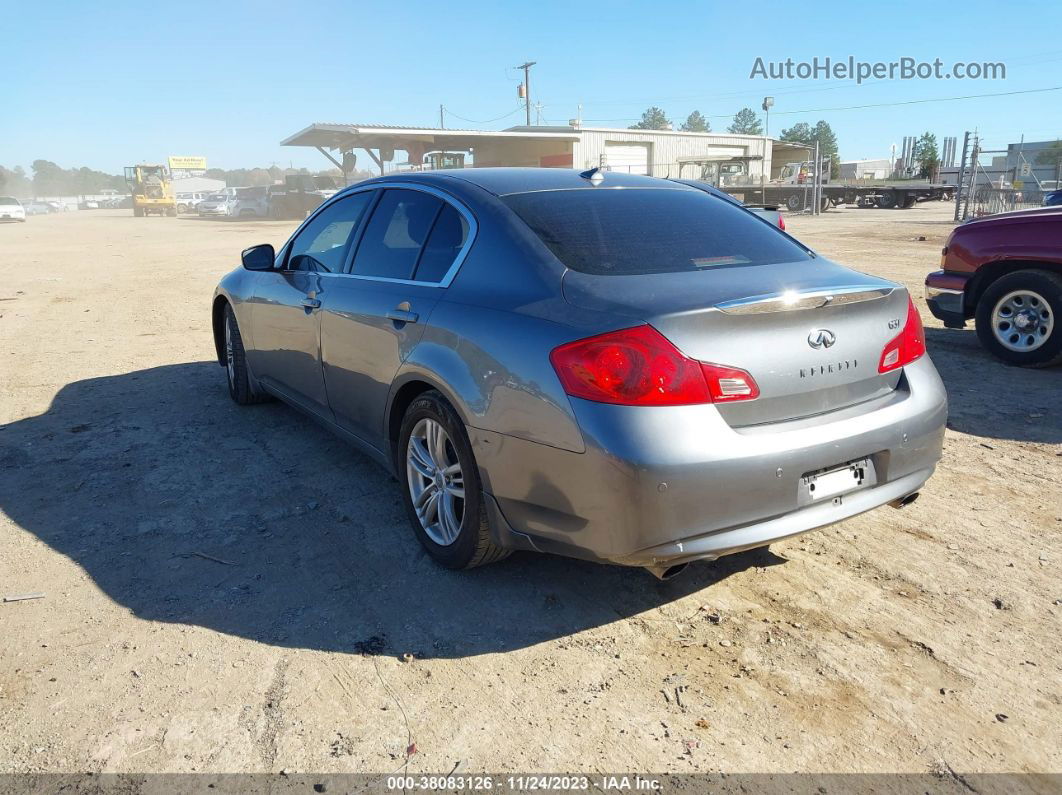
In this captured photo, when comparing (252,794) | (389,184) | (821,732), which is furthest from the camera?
(389,184)

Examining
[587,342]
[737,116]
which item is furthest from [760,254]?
[737,116]

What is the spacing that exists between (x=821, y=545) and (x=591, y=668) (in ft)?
4.73

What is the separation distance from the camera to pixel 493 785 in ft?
7.39

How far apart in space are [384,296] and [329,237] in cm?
108

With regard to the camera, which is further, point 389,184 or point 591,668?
point 389,184

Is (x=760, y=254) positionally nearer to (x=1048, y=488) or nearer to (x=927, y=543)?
(x=927, y=543)

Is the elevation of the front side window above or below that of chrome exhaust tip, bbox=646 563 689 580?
above

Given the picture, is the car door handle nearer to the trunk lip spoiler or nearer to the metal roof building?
the trunk lip spoiler

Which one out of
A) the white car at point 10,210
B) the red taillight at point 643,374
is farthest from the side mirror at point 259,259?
the white car at point 10,210

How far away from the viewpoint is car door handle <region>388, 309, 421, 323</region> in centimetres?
344

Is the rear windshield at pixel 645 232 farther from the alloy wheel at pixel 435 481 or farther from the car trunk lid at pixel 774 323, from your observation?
the alloy wheel at pixel 435 481

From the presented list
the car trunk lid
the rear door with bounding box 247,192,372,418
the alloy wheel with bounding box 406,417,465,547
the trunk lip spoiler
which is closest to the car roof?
the rear door with bounding box 247,192,372,418

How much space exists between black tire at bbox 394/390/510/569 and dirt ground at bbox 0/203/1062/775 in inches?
4.5

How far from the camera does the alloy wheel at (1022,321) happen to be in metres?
6.55
